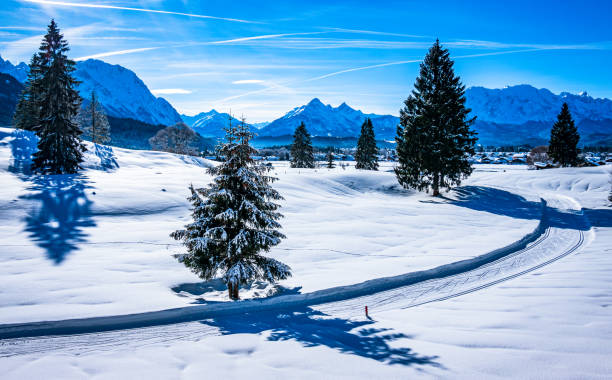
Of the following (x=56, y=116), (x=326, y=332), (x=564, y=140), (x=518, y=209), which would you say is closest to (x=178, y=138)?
(x=56, y=116)

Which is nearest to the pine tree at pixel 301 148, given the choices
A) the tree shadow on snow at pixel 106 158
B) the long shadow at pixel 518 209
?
the long shadow at pixel 518 209

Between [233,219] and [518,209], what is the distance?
2590cm

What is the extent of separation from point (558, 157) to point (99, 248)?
68900mm

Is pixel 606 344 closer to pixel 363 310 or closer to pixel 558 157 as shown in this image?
pixel 363 310

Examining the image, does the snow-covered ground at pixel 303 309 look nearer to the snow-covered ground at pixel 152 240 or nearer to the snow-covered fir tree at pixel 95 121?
the snow-covered ground at pixel 152 240

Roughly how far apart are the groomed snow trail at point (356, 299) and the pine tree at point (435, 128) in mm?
14394

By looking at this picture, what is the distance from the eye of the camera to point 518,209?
25.8 metres

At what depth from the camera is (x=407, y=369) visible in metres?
5.14

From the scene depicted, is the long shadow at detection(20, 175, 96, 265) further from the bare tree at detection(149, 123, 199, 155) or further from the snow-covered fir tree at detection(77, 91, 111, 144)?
the bare tree at detection(149, 123, 199, 155)

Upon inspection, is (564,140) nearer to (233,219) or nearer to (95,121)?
(233,219)

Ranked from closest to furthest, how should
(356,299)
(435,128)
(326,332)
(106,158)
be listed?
1. (326,332)
2. (356,299)
3. (435,128)
4. (106,158)

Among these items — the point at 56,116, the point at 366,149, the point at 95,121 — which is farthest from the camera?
the point at 366,149

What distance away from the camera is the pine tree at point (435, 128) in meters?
29.0

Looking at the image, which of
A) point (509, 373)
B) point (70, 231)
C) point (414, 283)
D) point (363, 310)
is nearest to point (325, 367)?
point (509, 373)
